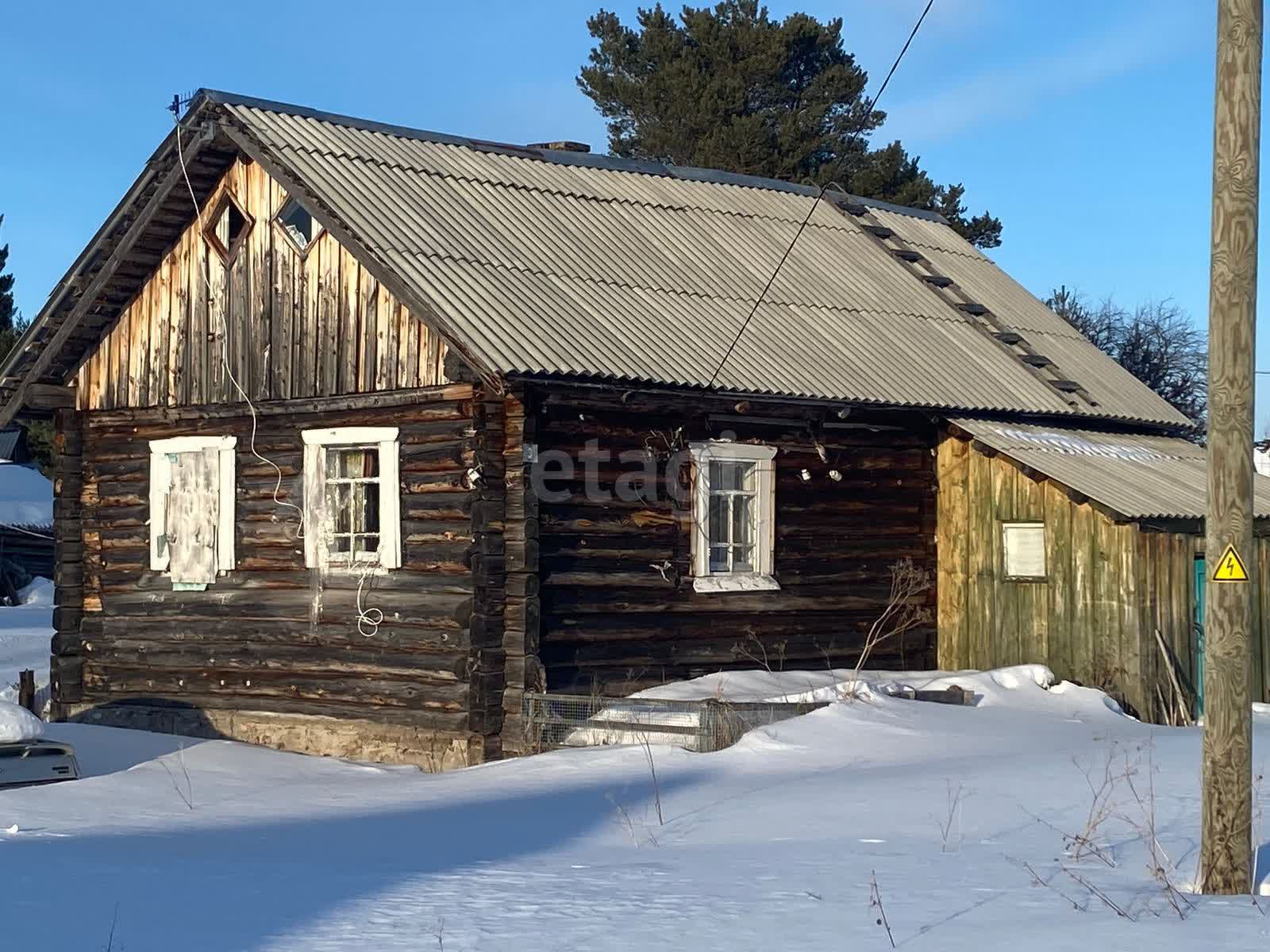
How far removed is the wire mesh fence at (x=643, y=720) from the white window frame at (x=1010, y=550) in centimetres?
381

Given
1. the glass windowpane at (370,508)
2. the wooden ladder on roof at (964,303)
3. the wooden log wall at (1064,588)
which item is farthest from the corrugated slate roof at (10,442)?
the wooden ladder on roof at (964,303)

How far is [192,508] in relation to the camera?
17047 mm

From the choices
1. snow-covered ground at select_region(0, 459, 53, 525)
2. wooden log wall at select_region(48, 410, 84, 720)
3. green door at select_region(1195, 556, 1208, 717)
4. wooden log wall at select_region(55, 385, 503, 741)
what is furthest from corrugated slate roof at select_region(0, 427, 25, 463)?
green door at select_region(1195, 556, 1208, 717)

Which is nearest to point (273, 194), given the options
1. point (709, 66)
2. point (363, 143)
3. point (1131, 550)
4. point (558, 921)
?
point (363, 143)

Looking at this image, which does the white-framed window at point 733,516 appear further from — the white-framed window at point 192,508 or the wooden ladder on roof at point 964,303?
the wooden ladder on roof at point 964,303

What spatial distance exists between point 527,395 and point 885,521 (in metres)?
4.84

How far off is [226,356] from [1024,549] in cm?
812

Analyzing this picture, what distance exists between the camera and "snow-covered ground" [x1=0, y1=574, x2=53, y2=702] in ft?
75.8

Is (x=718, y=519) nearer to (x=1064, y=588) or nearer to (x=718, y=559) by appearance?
(x=718, y=559)

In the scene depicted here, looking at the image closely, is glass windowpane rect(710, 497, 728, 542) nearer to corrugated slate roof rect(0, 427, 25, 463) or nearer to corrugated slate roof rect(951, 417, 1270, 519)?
corrugated slate roof rect(951, 417, 1270, 519)

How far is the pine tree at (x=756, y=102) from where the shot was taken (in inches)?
1558

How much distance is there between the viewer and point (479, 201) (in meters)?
17.4

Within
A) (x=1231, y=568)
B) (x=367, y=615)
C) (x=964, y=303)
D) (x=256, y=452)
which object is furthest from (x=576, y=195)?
(x=1231, y=568)

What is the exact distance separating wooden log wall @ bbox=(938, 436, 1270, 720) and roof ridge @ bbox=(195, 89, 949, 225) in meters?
5.29
